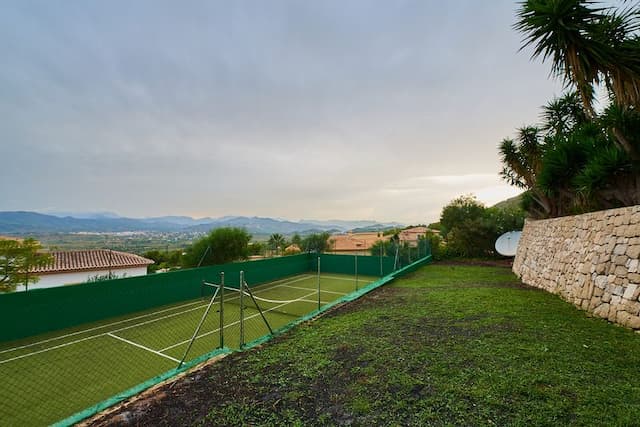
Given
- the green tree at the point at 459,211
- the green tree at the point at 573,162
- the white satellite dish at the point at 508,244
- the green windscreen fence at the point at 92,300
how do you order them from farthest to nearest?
the green tree at the point at 459,211 → the white satellite dish at the point at 508,244 → the green windscreen fence at the point at 92,300 → the green tree at the point at 573,162

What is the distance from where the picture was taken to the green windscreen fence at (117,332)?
14.8 ft

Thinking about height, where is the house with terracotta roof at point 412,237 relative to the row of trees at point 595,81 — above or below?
below

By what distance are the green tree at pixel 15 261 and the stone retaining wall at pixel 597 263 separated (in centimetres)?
1926

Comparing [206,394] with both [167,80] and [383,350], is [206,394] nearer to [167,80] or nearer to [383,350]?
[383,350]

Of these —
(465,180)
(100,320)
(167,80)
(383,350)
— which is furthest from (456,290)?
(465,180)

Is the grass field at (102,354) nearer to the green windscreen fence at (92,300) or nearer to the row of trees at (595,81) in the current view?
the green windscreen fence at (92,300)

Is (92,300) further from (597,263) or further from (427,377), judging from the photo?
(597,263)

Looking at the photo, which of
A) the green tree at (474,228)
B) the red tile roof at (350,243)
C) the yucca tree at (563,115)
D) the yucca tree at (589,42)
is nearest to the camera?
the yucca tree at (589,42)

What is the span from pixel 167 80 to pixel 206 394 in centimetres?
1362

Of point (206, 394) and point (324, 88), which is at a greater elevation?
point (324, 88)

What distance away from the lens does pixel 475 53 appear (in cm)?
930

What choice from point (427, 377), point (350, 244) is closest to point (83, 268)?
point (350, 244)

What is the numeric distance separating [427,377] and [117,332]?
29.5ft

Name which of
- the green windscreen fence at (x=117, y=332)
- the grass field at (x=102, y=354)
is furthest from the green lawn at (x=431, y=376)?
the grass field at (x=102, y=354)
